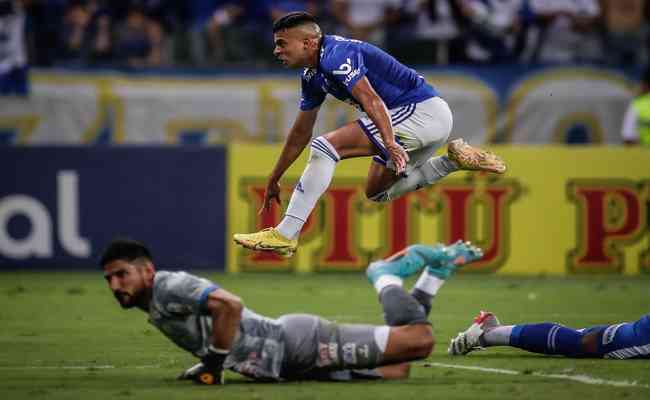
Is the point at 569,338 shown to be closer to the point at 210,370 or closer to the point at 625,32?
the point at 210,370

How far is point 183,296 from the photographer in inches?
286

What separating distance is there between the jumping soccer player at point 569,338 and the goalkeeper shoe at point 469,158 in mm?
1499

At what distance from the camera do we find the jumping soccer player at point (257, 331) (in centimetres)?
727

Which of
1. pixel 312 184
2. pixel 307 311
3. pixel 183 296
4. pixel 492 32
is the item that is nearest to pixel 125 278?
pixel 183 296

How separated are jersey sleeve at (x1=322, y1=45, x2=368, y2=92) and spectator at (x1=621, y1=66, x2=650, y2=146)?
30.5ft

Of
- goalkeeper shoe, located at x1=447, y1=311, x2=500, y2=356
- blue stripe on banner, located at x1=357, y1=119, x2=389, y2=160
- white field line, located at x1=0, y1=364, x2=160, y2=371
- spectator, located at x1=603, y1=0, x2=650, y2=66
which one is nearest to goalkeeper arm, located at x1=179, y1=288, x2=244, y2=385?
white field line, located at x1=0, y1=364, x2=160, y2=371

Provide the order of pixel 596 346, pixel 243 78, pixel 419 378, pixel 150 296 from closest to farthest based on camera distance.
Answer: pixel 150 296 < pixel 419 378 < pixel 596 346 < pixel 243 78

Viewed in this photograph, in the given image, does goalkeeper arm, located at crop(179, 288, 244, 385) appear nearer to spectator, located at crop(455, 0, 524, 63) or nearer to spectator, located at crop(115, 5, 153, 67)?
spectator, located at crop(115, 5, 153, 67)

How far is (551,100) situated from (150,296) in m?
12.4

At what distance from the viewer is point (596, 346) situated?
28.3 feet

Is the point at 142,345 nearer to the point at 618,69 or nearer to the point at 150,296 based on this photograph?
the point at 150,296

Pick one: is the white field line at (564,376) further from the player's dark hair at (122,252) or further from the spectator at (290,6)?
the spectator at (290,6)

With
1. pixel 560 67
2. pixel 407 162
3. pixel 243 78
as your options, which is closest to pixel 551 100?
pixel 560 67

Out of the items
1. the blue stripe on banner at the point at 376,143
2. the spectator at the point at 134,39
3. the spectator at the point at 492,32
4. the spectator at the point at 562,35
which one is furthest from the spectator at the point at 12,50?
the blue stripe on banner at the point at 376,143
